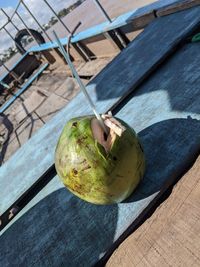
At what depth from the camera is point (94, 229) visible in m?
1.57

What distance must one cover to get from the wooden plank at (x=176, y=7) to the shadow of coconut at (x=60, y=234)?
6.84ft

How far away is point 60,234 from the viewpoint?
1665 mm

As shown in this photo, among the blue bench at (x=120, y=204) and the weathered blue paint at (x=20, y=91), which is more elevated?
the blue bench at (x=120, y=204)

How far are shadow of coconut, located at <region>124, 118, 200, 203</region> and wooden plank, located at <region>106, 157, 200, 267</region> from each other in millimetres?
59

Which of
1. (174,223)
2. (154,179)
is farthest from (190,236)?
(154,179)

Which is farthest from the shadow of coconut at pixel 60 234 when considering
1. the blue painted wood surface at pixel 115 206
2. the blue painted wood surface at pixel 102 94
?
the blue painted wood surface at pixel 102 94

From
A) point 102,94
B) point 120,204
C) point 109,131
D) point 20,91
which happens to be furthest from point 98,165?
point 20,91

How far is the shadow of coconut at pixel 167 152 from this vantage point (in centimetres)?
154

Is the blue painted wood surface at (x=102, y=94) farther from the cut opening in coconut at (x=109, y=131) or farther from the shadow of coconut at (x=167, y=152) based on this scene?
the cut opening in coconut at (x=109, y=131)

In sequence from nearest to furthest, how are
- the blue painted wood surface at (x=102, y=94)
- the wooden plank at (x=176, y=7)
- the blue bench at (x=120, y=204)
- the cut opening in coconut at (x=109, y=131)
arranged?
the cut opening in coconut at (x=109, y=131) → the blue bench at (x=120, y=204) → the blue painted wood surface at (x=102, y=94) → the wooden plank at (x=176, y=7)

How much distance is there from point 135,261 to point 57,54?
801 centimetres

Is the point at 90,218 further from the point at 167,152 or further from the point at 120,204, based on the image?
the point at 167,152

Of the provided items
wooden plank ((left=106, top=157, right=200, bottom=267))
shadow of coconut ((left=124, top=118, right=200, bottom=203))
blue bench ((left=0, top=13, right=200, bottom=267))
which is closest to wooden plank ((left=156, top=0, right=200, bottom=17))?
blue bench ((left=0, top=13, right=200, bottom=267))

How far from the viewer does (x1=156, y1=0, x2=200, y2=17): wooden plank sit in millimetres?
2955
